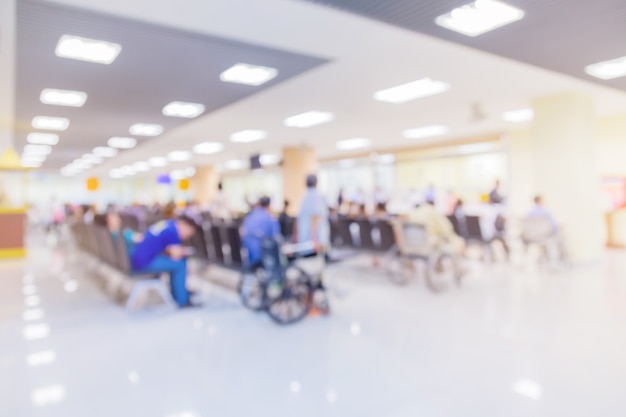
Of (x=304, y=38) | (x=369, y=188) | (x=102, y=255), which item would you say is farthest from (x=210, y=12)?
(x=369, y=188)

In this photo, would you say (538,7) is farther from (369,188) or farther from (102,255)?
(369,188)

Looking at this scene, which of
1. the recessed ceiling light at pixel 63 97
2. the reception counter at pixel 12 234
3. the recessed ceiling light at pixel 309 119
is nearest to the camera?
the recessed ceiling light at pixel 63 97

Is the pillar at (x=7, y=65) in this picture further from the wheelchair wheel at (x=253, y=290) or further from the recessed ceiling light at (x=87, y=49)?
the wheelchair wheel at (x=253, y=290)

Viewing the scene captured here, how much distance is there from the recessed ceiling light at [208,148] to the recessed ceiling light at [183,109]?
464 cm

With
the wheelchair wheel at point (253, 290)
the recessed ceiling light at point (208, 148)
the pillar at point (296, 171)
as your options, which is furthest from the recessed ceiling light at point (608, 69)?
the recessed ceiling light at point (208, 148)

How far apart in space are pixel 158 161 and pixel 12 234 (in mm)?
8566

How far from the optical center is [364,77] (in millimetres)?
6129

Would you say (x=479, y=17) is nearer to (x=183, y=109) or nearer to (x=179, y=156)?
(x=183, y=109)

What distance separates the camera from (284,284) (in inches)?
172

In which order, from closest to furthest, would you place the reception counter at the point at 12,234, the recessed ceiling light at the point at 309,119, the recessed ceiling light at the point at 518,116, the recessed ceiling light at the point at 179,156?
1. the recessed ceiling light at the point at 309,119
2. the recessed ceiling light at the point at 518,116
3. the reception counter at the point at 12,234
4. the recessed ceiling light at the point at 179,156

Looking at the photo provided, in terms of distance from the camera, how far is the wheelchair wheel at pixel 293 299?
4340 mm

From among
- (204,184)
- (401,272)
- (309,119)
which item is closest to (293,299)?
(401,272)

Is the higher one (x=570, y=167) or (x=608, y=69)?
(x=608, y=69)

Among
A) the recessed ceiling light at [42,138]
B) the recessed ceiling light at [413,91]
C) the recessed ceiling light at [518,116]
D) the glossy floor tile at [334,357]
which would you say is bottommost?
the glossy floor tile at [334,357]
